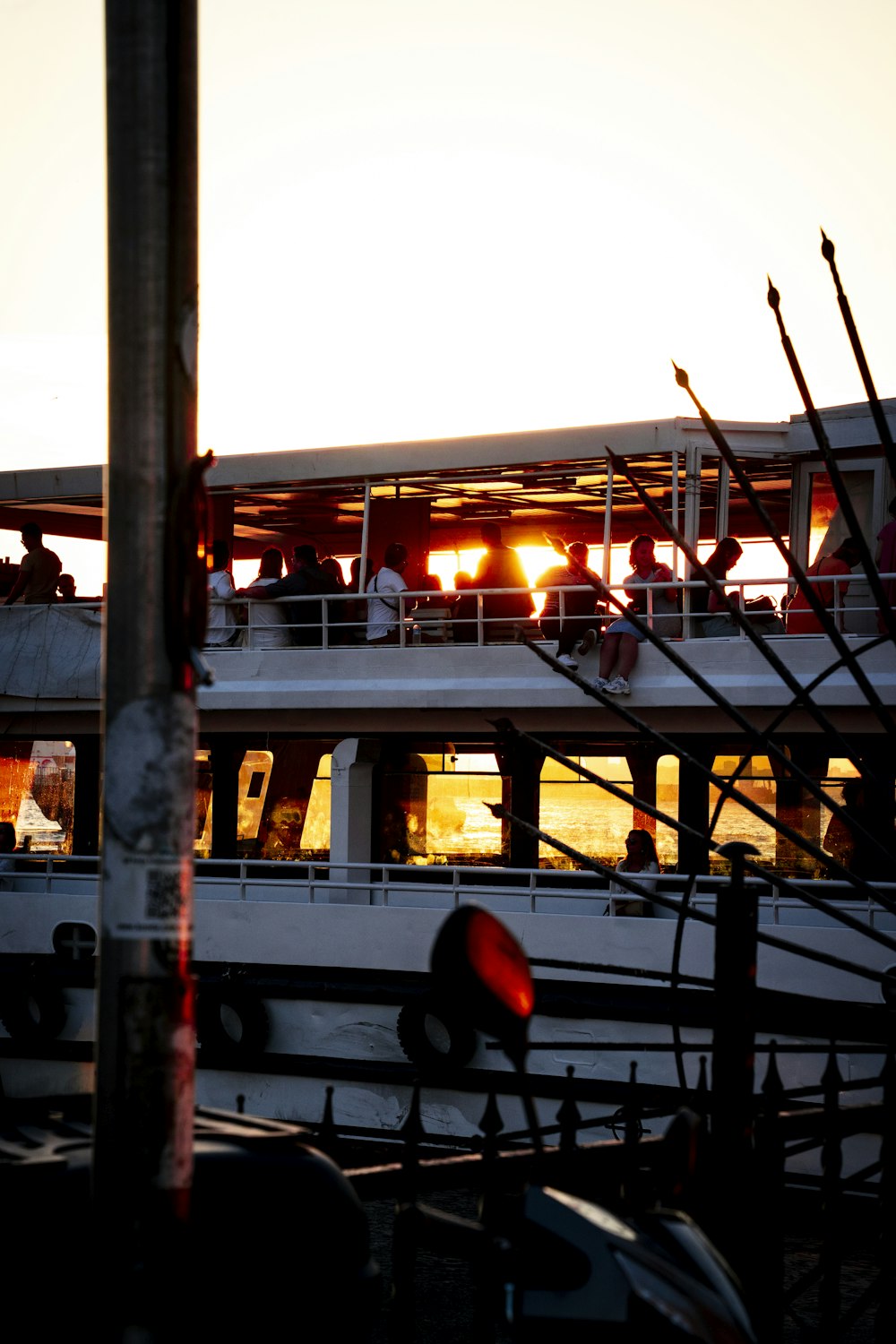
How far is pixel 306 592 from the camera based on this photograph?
46.8 ft

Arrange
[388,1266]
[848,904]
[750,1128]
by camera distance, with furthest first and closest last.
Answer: [848,904] → [388,1266] → [750,1128]

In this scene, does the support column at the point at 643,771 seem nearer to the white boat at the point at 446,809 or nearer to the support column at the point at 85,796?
the white boat at the point at 446,809

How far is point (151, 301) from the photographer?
2908 millimetres

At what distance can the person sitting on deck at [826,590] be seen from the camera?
40.7ft

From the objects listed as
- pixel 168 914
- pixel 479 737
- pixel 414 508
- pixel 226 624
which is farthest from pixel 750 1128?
pixel 414 508

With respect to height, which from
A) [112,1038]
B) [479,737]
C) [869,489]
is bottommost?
[112,1038]

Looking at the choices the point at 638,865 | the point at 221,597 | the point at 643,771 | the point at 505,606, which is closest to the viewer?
the point at 638,865

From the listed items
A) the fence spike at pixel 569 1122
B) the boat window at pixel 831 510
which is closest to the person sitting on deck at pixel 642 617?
the boat window at pixel 831 510

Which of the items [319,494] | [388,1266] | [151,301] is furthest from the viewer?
[319,494]

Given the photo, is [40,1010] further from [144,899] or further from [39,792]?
[144,899]

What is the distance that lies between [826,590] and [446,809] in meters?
3.98

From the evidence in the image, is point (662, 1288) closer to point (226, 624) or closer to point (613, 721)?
point (613, 721)

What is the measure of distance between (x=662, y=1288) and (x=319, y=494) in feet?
43.9

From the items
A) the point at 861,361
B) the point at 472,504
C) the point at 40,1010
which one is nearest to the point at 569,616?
the point at 472,504
